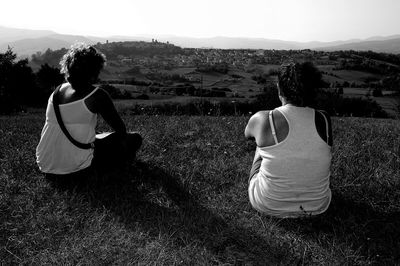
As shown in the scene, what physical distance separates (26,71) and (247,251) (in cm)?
5222

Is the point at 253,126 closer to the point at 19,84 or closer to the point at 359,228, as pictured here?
the point at 359,228

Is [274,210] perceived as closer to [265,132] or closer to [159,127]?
[265,132]

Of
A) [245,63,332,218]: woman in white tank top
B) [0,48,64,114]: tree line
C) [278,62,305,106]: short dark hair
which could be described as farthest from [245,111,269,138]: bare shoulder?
[0,48,64,114]: tree line

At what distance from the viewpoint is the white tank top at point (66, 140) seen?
4207 millimetres

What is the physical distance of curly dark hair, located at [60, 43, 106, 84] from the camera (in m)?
4.11

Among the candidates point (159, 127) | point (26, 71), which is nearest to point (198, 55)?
point (26, 71)

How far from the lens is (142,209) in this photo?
3861mm

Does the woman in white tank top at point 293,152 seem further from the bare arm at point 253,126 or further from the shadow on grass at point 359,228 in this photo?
the shadow on grass at point 359,228

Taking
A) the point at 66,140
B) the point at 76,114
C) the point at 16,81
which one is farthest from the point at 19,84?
the point at 76,114

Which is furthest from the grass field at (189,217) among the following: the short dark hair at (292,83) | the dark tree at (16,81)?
the dark tree at (16,81)

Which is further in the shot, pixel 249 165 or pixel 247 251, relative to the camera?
pixel 249 165

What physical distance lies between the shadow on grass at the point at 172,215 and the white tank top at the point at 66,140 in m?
0.28

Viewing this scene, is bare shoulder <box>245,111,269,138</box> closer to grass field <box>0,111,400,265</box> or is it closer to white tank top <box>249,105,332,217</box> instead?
white tank top <box>249,105,332,217</box>

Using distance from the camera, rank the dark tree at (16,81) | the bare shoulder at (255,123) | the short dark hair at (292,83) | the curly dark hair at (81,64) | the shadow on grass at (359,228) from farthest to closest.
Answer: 1. the dark tree at (16,81)
2. the curly dark hair at (81,64)
3. the bare shoulder at (255,123)
4. the short dark hair at (292,83)
5. the shadow on grass at (359,228)
